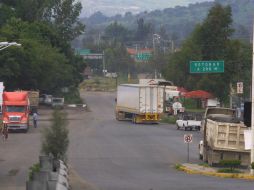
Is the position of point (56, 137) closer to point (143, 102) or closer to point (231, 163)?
point (231, 163)

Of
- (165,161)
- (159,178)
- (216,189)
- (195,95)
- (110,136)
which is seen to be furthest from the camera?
(195,95)

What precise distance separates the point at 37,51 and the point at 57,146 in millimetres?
76895

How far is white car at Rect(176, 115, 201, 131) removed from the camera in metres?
74.8

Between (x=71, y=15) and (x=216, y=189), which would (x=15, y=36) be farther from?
(x=216, y=189)

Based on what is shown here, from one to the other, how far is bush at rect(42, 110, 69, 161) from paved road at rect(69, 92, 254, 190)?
7.19 ft

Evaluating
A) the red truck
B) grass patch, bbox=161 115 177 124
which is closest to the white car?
grass patch, bbox=161 115 177 124

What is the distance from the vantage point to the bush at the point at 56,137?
30828mm

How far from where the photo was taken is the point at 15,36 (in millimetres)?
107250

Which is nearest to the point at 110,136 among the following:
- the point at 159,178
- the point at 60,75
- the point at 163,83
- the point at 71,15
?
the point at 159,178

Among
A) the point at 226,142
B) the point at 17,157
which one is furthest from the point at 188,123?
the point at 226,142

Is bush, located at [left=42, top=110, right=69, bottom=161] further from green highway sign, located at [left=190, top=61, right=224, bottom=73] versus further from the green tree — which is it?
the green tree

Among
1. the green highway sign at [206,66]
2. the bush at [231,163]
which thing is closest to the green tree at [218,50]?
the green highway sign at [206,66]

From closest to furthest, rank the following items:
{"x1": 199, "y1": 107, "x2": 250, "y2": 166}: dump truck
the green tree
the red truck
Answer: {"x1": 199, "y1": 107, "x2": 250, "y2": 166}: dump truck, the red truck, the green tree

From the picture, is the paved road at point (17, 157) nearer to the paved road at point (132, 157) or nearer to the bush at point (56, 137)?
the bush at point (56, 137)
